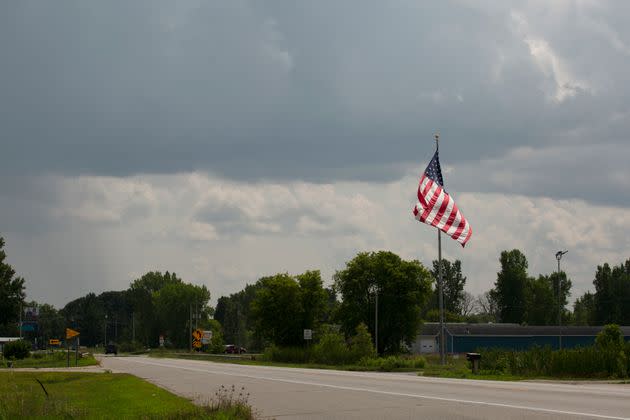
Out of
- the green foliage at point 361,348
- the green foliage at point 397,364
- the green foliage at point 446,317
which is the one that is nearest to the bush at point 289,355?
the green foliage at point 361,348

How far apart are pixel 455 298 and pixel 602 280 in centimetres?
2920

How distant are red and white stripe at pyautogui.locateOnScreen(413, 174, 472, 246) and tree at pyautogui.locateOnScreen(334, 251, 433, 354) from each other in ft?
152

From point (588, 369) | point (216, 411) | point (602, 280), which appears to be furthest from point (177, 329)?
point (216, 411)

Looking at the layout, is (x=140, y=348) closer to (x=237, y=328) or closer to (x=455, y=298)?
(x=237, y=328)

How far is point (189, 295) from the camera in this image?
17200cm

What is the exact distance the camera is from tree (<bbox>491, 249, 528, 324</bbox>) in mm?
142625

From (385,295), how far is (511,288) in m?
61.2

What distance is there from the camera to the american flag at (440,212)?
138 ft

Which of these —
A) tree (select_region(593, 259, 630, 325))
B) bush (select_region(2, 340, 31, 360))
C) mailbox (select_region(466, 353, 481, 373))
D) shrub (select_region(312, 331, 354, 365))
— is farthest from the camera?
tree (select_region(593, 259, 630, 325))

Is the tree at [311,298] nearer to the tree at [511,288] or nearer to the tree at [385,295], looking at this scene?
the tree at [385,295]

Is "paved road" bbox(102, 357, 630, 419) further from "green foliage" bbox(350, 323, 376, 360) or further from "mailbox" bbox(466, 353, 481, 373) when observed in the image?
"green foliage" bbox(350, 323, 376, 360)

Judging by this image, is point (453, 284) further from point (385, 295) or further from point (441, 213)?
point (441, 213)

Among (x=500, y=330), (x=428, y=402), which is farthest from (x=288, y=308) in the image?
(x=428, y=402)

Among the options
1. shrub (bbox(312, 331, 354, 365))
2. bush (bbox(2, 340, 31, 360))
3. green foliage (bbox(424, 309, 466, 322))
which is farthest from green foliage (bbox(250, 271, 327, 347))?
green foliage (bbox(424, 309, 466, 322))
